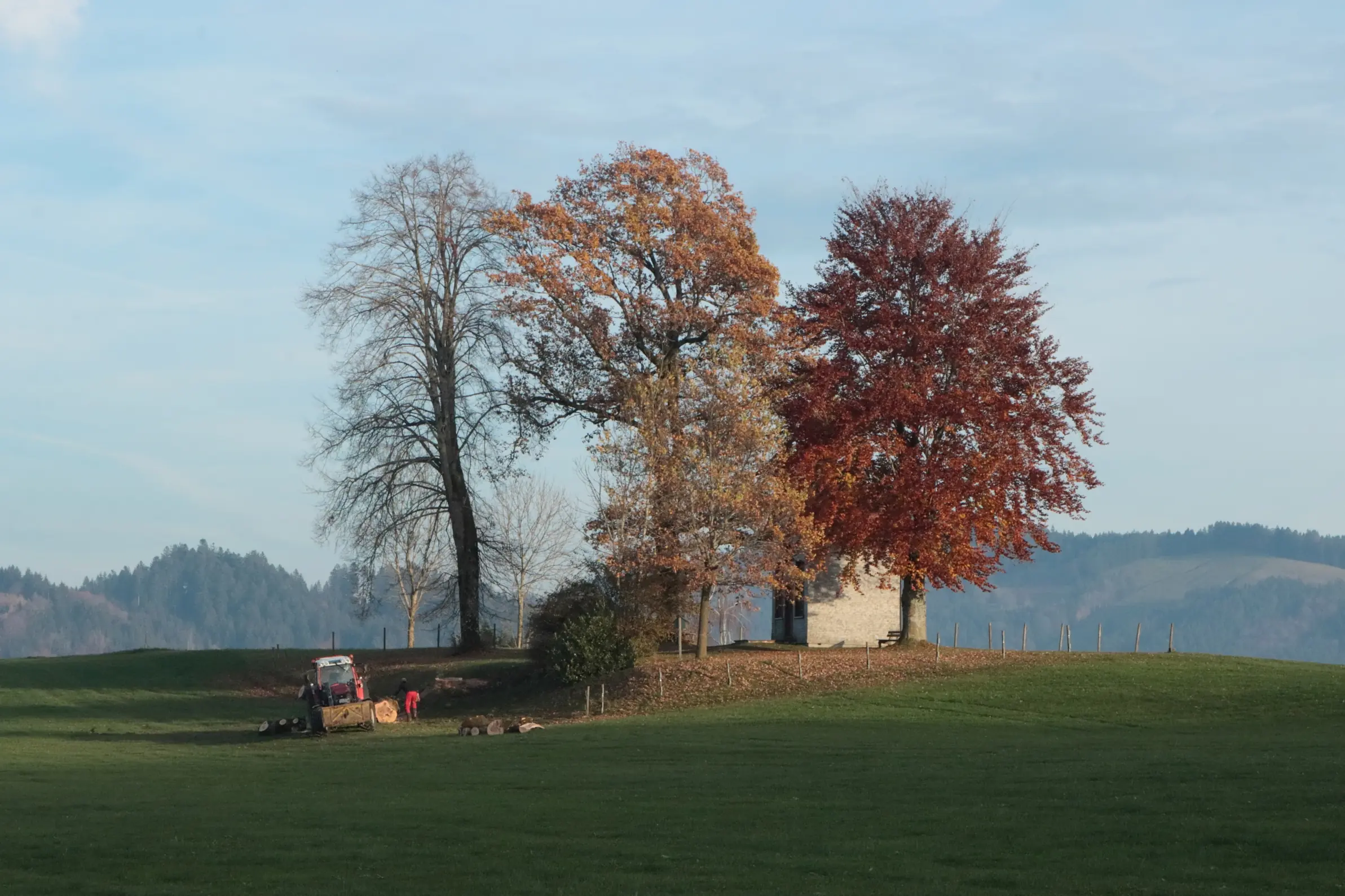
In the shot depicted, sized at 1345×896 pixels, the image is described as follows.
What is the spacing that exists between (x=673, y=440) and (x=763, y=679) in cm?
772

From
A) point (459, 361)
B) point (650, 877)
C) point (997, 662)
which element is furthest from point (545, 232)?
point (650, 877)

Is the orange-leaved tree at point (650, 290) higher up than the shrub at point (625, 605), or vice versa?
the orange-leaved tree at point (650, 290)

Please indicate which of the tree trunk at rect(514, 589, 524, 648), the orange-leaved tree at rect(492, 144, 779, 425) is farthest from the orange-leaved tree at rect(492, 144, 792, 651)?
the tree trunk at rect(514, 589, 524, 648)

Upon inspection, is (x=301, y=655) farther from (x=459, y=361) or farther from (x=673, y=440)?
(x=673, y=440)

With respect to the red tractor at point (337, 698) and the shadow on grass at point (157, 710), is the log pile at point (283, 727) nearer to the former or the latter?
the red tractor at point (337, 698)

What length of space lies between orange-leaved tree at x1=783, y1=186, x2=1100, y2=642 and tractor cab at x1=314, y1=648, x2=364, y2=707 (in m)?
15.0

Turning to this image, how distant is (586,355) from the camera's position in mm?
46125

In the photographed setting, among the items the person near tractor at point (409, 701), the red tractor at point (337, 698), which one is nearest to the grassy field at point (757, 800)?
the red tractor at point (337, 698)

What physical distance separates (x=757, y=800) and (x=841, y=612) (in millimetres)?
29721

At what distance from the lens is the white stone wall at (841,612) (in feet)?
162

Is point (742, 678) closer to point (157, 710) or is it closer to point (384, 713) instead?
point (384, 713)

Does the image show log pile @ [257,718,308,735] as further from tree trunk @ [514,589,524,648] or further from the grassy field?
tree trunk @ [514,589,524,648]

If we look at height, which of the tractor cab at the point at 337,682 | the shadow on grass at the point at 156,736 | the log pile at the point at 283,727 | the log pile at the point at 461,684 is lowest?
the shadow on grass at the point at 156,736

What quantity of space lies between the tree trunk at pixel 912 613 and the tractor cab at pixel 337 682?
1862cm
